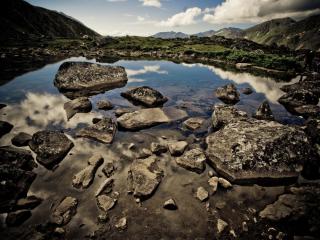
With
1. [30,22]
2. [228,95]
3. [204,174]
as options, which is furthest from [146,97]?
[30,22]

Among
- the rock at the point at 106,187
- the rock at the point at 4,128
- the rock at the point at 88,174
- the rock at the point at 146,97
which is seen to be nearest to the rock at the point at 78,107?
the rock at the point at 4,128

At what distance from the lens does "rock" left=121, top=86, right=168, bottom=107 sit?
1852cm

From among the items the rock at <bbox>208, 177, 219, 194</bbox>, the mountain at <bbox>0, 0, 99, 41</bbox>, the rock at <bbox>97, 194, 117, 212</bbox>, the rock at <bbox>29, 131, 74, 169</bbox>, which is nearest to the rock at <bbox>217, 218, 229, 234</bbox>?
the rock at <bbox>208, 177, 219, 194</bbox>

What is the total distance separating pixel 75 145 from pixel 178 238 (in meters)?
7.63

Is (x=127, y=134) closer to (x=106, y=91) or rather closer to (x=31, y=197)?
(x=31, y=197)

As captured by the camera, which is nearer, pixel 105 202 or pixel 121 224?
pixel 121 224

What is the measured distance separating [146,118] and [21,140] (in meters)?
7.36

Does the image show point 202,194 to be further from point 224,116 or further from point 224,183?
point 224,116

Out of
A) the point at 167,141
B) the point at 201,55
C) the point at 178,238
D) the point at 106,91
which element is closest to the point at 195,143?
the point at 167,141

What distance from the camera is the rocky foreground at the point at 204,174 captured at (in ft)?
23.2

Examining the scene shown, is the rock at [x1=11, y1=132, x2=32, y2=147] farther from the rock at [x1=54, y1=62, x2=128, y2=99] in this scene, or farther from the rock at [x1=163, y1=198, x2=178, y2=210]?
the rock at [x1=54, y1=62, x2=128, y2=99]

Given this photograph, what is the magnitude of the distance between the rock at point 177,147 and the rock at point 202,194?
2691mm

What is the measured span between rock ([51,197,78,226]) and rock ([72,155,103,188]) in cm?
89

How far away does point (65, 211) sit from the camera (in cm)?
752
